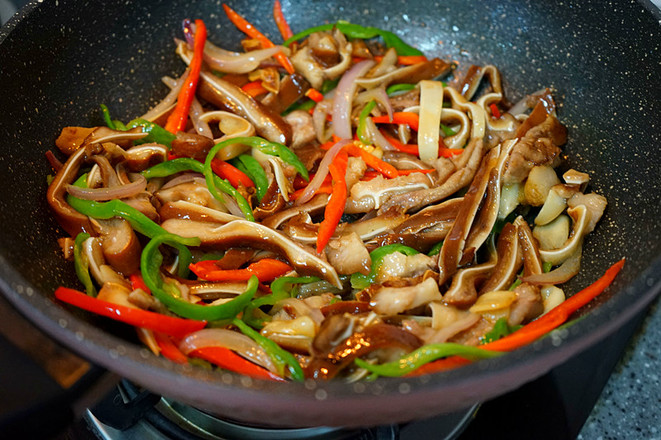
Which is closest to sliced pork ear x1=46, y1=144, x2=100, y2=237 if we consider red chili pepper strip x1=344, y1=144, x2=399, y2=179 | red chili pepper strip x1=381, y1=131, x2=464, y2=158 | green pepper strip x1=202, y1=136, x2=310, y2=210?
green pepper strip x1=202, y1=136, x2=310, y2=210

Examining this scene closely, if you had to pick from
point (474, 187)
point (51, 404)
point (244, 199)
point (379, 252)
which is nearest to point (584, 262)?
point (474, 187)

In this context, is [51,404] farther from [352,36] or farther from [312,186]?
[352,36]

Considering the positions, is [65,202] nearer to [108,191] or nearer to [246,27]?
[108,191]

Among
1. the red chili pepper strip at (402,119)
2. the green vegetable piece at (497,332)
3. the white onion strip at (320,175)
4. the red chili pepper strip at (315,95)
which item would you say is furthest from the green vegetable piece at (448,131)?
the green vegetable piece at (497,332)

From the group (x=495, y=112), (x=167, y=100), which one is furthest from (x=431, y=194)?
(x=167, y=100)

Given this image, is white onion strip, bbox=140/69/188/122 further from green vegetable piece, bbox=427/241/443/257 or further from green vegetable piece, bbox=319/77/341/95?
green vegetable piece, bbox=427/241/443/257
